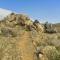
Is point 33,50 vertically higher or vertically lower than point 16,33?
lower

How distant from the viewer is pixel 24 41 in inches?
952

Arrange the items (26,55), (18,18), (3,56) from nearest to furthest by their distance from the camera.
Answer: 1. (3,56)
2. (26,55)
3. (18,18)

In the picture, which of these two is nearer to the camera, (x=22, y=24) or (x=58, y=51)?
(x=58, y=51)

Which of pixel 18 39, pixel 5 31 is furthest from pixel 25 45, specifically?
pixel 5 31

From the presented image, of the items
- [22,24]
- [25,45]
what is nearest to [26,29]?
[22,24]

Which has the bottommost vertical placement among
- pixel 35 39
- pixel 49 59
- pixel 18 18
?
pixel 49 59

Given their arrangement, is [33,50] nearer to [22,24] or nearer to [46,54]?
[46,54]

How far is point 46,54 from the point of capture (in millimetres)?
21828

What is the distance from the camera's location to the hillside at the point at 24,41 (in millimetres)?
21891

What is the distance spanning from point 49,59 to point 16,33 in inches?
173

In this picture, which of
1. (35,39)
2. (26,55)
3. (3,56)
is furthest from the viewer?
(35,39)

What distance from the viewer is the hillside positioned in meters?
21.9

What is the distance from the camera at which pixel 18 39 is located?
78.8 feet

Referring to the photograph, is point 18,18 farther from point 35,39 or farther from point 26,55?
point 26,55
